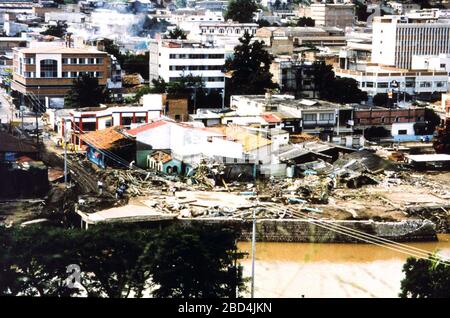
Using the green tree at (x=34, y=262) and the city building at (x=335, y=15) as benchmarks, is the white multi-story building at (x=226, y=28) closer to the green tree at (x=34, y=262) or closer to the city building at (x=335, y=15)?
the city building at (x=335, y=15)

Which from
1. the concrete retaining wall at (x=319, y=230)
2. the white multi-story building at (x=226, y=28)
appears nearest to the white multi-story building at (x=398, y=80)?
the concrete retaining wall at (x=319, y=230)

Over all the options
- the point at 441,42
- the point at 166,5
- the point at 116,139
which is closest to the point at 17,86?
the point at 116,139

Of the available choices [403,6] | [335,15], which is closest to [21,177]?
[335,15]

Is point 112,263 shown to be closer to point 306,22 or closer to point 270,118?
point 270,118

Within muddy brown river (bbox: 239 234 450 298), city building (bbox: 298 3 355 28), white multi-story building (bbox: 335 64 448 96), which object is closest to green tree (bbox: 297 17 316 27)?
city building (bbox: 298 3 355 28)

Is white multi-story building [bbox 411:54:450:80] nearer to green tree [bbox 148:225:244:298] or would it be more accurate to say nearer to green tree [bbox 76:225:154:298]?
green tree [bbox 148:225:244:298]

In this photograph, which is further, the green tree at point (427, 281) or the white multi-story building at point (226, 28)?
the white multi-story building at point (226, 28)
